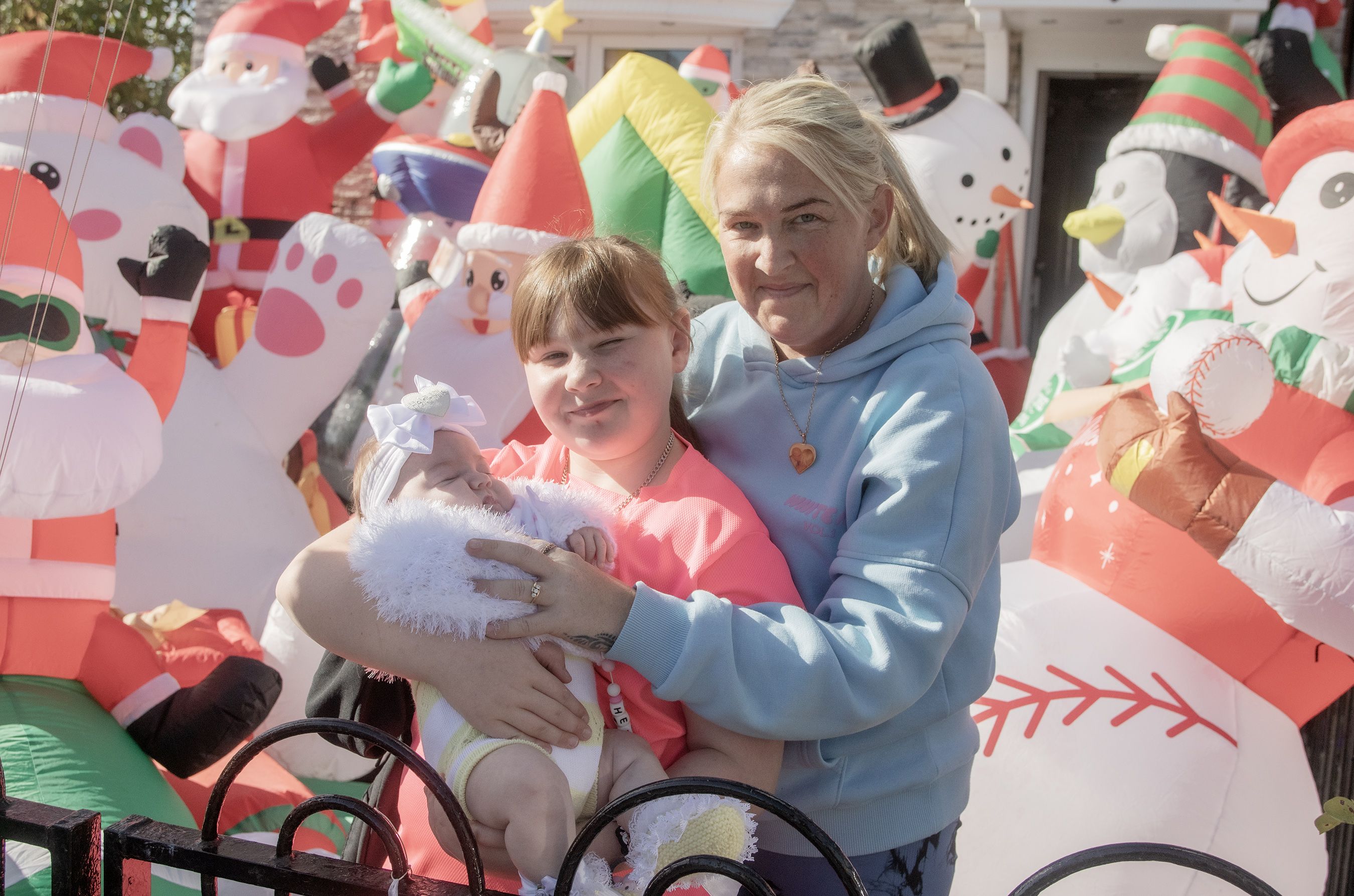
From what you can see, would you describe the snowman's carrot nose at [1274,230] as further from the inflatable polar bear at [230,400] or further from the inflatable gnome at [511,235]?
the inflatable polar bear at [230,400]

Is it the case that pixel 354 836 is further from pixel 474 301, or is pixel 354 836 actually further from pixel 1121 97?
pixel 1121 97

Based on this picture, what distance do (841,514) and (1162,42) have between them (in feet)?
14.1

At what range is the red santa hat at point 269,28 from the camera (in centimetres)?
503

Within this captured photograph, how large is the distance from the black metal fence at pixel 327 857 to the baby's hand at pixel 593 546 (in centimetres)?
31

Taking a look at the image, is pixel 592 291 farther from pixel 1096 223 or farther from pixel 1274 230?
pixel 1096 223

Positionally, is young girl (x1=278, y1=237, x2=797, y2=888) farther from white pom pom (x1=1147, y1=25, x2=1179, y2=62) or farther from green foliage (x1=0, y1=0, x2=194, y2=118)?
white pom pom (x1=1147, y1=25, x2=1179, y2=62)

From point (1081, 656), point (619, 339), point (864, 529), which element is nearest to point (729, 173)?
point (619, 339)

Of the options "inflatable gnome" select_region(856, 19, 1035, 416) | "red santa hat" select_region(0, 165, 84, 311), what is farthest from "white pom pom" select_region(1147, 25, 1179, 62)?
"red santa hat" select_region(0, 165, 84, 311)

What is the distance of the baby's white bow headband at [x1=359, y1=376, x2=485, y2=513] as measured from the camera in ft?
4.47

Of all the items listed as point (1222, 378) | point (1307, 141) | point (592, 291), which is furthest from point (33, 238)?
point (1307, 141)

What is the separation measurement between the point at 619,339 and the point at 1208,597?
61.2 inches

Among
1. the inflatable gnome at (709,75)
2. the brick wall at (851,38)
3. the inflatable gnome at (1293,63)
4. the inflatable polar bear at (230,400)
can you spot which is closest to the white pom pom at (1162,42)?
the inflatable gnome at (1293,63)

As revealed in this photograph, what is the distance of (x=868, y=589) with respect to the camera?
1235 mm

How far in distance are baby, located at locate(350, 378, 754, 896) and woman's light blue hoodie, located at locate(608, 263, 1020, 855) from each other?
0.11 m
